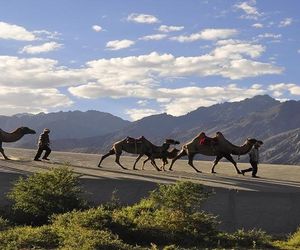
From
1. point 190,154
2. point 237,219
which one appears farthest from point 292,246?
point 190,154

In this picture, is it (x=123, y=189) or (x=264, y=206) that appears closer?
(x=264, y=206)

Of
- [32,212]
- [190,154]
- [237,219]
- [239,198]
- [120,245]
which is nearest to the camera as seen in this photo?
[120,245]

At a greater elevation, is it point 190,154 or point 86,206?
point 190,154

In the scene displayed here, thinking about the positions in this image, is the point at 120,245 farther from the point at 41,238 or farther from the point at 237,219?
the point at 237,219

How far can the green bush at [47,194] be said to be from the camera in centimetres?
1457

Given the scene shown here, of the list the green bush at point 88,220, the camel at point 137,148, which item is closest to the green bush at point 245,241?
the green bush at point 88,220

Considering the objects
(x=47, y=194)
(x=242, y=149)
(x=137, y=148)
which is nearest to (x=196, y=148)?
(x=242, y=149)

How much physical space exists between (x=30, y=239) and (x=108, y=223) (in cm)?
216

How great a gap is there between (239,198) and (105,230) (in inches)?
240

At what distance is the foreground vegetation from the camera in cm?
1077

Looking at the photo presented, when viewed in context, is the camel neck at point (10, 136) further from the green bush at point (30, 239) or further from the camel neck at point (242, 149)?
the green bush at point (30, 239)

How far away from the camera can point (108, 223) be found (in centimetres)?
1241

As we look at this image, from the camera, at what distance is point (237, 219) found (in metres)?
15.8

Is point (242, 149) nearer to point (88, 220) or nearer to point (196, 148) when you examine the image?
point (196, 148)
